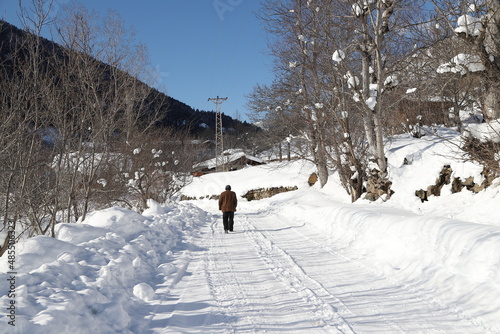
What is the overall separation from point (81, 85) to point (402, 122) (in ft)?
60.3

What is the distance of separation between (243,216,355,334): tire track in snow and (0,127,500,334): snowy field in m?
0.02

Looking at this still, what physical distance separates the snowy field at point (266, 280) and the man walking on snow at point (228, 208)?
2.40 metres

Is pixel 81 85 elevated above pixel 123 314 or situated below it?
above

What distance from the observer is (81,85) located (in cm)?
927

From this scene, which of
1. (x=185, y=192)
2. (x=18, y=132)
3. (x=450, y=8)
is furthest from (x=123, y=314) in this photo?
(x=185, y=192)

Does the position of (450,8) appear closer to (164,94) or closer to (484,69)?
(484,69)

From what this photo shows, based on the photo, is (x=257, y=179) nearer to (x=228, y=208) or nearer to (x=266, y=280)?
(x=228, y=208)

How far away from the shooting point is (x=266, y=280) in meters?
5.34

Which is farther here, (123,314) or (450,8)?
(450,8)

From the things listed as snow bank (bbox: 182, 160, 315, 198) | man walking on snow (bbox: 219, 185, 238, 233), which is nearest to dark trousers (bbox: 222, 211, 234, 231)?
man walking on snow (bbox: 219, 185, 238, 233)

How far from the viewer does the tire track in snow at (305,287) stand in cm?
376

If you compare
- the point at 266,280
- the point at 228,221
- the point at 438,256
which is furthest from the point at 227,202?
the point at 438,256

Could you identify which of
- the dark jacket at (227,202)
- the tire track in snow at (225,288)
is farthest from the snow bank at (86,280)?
the dark jacket at (227,202)

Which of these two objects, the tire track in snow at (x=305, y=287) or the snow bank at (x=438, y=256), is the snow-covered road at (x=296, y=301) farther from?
the snow bank at (x=438, y=256)
